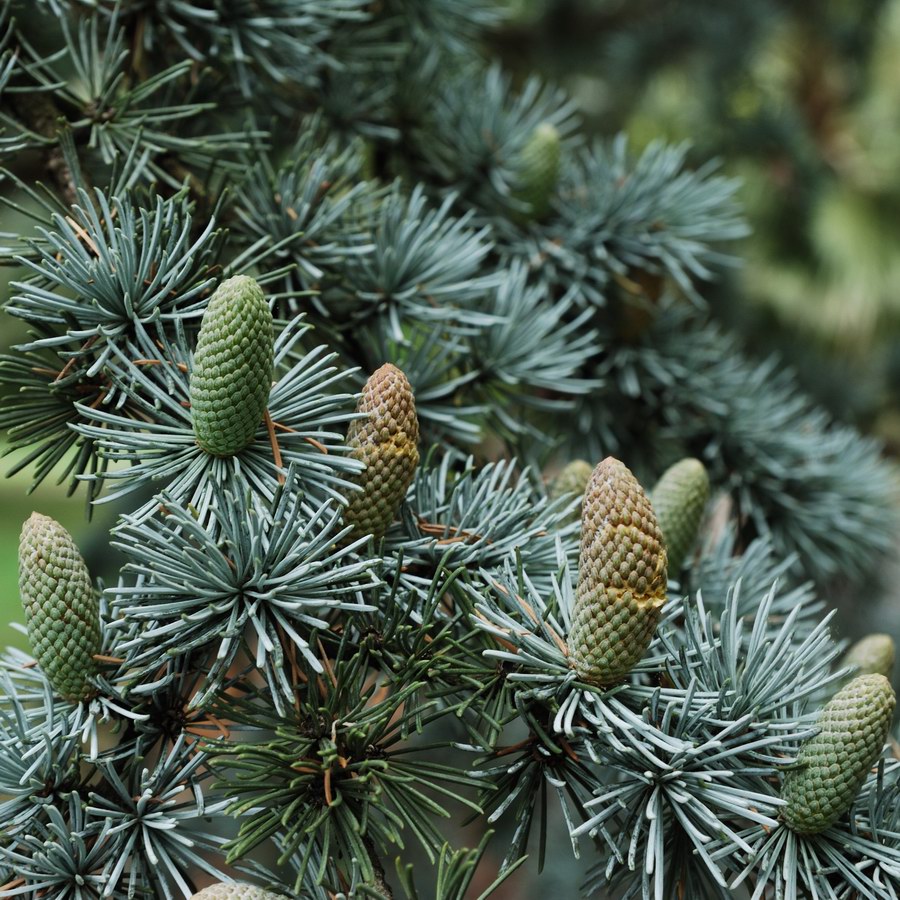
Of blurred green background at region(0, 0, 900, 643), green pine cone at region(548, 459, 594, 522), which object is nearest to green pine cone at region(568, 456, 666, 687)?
green pine cone at region(548, 459, 594, 522)


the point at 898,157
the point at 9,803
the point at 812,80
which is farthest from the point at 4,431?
the point at 898,157

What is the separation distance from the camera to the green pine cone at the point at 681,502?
42cm

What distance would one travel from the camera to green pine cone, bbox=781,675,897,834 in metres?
0.31

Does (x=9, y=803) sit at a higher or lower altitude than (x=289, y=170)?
lower

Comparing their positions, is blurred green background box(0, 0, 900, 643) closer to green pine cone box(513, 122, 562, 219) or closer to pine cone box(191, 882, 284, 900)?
green pine cone box(513, 122, 562, 219)

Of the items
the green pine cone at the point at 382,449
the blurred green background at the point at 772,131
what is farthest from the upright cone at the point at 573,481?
the blurred green background at the point at 772,131

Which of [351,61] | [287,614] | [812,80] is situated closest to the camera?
[287,614]

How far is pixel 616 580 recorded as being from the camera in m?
0.30

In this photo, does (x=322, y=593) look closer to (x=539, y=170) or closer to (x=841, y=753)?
(x=841, y=753)

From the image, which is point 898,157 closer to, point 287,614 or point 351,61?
point 351,61

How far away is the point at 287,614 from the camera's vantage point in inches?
12.4

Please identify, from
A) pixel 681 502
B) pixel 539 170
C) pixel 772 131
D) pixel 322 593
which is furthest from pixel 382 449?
pixel 772 131

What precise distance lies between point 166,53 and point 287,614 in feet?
1.10

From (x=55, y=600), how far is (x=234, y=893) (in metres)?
0.11
